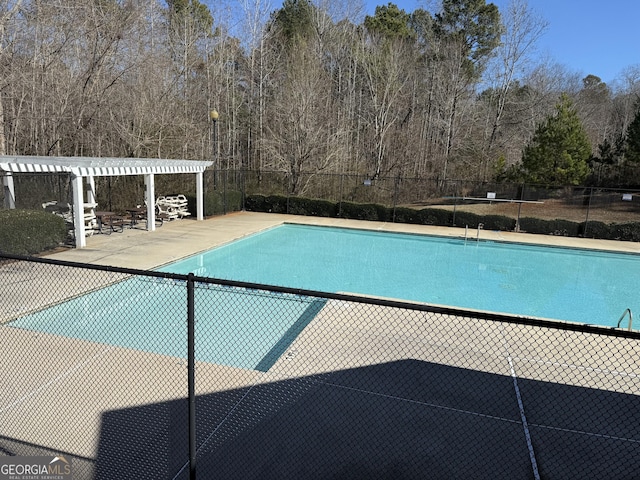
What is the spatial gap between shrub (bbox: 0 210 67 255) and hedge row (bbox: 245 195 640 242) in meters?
10.8

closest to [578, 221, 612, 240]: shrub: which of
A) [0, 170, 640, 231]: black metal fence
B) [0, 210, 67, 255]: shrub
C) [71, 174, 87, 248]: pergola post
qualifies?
[0, 170, 640, 231]: black metal fence

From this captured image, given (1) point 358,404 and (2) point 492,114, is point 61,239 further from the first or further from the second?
(2) point 492,114

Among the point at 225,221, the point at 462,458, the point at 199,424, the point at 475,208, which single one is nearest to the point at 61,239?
the point at 225,221

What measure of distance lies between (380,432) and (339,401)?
0.58m

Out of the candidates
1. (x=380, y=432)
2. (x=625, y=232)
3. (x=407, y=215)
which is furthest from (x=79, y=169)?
(x=625, y=232)

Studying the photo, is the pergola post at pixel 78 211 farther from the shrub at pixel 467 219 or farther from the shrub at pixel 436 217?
the shrub at pixel 467 219

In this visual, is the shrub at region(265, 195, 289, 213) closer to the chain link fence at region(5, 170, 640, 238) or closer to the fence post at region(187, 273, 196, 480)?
the chain link fence at region(5, 170, 640, 238)

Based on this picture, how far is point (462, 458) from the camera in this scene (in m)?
3.38

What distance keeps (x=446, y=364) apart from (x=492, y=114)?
29944 mm

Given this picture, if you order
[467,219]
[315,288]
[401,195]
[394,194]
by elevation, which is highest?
[394,194]

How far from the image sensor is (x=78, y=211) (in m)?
10.9

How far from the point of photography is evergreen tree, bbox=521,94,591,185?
21.3m

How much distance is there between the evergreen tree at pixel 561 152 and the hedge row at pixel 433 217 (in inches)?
227

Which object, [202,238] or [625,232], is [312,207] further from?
[625,232]
